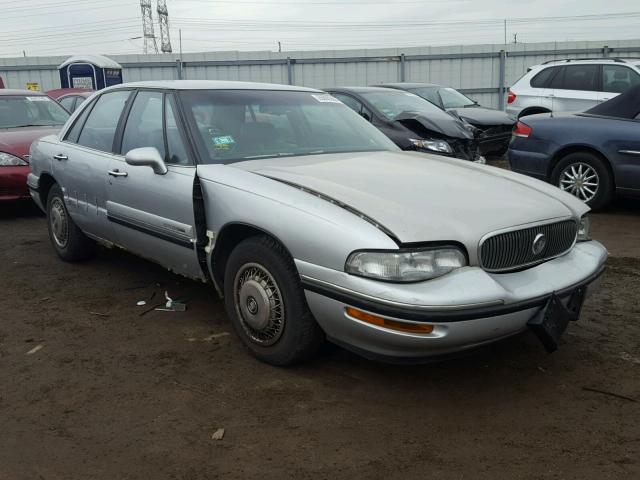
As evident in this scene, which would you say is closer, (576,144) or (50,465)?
(50,465)

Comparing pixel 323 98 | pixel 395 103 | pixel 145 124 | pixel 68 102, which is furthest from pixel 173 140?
pixel 68 102

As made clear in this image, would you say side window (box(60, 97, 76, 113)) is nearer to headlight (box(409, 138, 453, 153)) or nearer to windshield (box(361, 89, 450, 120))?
windshield (box(361, 89, 450, 120))

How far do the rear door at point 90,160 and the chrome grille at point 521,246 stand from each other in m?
2.80

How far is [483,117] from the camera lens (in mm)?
11156

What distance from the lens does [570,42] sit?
1834 centimetres

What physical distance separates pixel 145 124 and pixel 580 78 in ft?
29.2

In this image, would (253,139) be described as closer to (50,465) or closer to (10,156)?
(50,465)

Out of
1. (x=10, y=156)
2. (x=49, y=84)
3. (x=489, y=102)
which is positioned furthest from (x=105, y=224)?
(x=49, y=84)

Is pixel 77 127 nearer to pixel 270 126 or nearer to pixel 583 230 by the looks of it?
pixel 270 126

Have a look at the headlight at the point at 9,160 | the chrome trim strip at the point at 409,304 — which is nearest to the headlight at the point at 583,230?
the chrome trim strip at the point at 409,304

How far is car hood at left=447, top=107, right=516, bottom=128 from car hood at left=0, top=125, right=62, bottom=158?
21.6ft

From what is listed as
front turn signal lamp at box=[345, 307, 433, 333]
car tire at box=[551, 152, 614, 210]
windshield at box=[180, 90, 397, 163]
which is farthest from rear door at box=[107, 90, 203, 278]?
car tire at box=[551, 152, 614, 210]

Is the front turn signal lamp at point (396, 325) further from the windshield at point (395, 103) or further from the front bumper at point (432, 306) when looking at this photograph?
the windshield at point (395, 103)

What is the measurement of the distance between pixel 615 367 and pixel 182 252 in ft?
8.32
